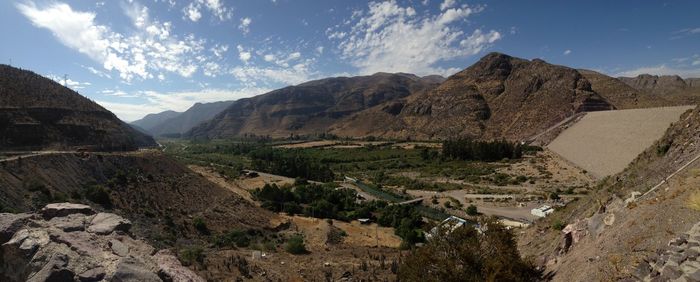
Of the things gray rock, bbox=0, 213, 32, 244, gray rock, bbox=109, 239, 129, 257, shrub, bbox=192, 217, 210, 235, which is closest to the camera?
gray rock, bbox=0, 213, 32, 244

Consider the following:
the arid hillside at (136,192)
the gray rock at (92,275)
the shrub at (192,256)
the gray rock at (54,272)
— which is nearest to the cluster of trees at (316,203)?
the arid hillside at (136,192)

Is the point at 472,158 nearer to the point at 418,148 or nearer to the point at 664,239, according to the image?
the point at 418,148

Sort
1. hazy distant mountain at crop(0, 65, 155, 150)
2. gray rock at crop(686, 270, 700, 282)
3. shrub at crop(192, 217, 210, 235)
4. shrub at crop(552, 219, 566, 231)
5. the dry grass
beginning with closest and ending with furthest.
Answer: gray rock at crop(686, 270, 700, 282), the dry grass, shrub at crop(552, 219, 566, 231), shrub at crop(192, 217, 210, 235), hazy distant mountain at crop(0, 65, 155, 150)

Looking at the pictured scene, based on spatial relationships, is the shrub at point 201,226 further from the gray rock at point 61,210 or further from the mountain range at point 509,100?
the mountain range at point 509,100

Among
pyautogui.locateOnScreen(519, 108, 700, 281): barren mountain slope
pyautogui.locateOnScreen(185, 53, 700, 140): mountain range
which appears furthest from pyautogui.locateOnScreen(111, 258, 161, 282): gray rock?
pyautogui.locateOnScreen(185, 53, 700, 140): mountain range

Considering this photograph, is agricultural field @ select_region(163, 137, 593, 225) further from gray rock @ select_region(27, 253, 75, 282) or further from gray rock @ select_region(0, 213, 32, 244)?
gray rock @ select_region(0, 213, 32, 244)

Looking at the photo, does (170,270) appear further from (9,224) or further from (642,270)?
(642,270)

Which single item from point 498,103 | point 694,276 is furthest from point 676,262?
point 498,103
